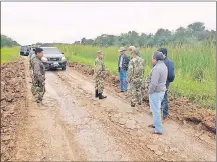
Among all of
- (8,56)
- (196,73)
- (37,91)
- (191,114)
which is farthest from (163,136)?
(8,56)

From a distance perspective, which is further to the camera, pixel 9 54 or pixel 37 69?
pixel 9 54

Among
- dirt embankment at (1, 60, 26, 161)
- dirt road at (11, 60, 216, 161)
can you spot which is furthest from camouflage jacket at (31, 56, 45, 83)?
dirt embankment at (1, 60, 26, 161)

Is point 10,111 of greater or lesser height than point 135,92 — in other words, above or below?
below

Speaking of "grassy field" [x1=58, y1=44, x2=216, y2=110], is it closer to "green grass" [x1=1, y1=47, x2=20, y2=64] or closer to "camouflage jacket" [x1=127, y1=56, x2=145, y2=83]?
"camouflage jacket" [x1=127, y1=56, x2=145, y2=83]

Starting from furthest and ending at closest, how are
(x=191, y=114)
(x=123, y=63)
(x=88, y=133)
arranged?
(x=123, y=63), (x=191, y=114), (x=88, y=133)

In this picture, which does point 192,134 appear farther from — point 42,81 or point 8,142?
point 42,81

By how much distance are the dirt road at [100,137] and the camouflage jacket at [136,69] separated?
3.09 feet

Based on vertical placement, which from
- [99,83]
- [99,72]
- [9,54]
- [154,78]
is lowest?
[9,54]

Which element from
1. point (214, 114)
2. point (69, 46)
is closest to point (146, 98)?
point (214, 114)

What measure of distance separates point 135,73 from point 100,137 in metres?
2.91

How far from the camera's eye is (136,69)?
30.9 feet

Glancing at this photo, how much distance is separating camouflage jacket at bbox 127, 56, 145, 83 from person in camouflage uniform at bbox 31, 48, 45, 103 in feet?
9.08

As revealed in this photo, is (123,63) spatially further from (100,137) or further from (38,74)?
(100,137)

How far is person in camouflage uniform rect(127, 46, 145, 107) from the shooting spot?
938cm
